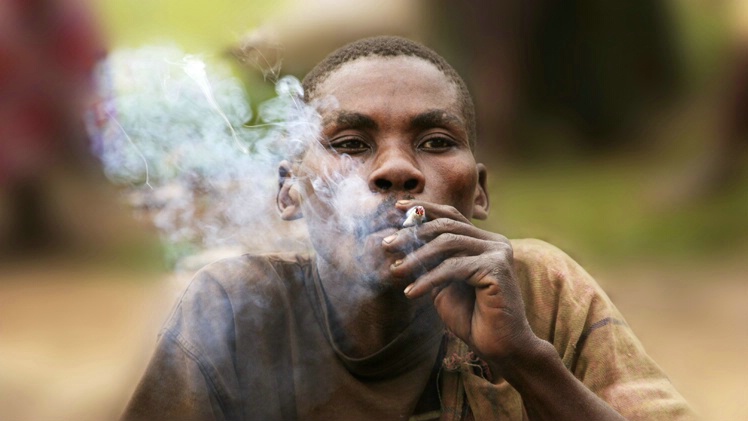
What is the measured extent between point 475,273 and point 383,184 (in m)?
0.31

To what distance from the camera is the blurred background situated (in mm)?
2594

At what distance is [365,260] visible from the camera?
172cm

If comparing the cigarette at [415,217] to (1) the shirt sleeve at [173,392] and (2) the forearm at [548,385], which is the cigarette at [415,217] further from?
(1) the shirt sleeve at [173,392]

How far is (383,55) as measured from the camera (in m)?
1.90

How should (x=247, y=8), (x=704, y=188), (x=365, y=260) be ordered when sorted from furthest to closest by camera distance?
1. (x=704, y=188)
2. (x=247, y=8)
3. (x=365, y=260)

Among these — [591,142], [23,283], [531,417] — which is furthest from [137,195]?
[591,142]

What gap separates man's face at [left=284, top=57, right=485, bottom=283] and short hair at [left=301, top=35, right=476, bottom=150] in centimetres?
3

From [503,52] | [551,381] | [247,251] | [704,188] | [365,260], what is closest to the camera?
[551,381]

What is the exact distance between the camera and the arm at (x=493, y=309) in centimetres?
150

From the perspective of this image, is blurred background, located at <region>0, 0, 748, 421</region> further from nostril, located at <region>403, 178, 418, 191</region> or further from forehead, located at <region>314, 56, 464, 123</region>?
nostril, located at <region>403, 178, 418, 191</region>

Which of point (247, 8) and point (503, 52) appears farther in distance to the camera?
point (503, 52)

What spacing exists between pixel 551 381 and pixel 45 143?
1988mm

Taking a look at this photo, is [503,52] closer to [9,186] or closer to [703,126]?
[703,126]

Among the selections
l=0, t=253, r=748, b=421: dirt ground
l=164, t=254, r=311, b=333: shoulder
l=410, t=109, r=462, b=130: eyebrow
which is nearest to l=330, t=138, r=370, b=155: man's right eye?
l=410, t=109, r=462, b=130: eyebrow
